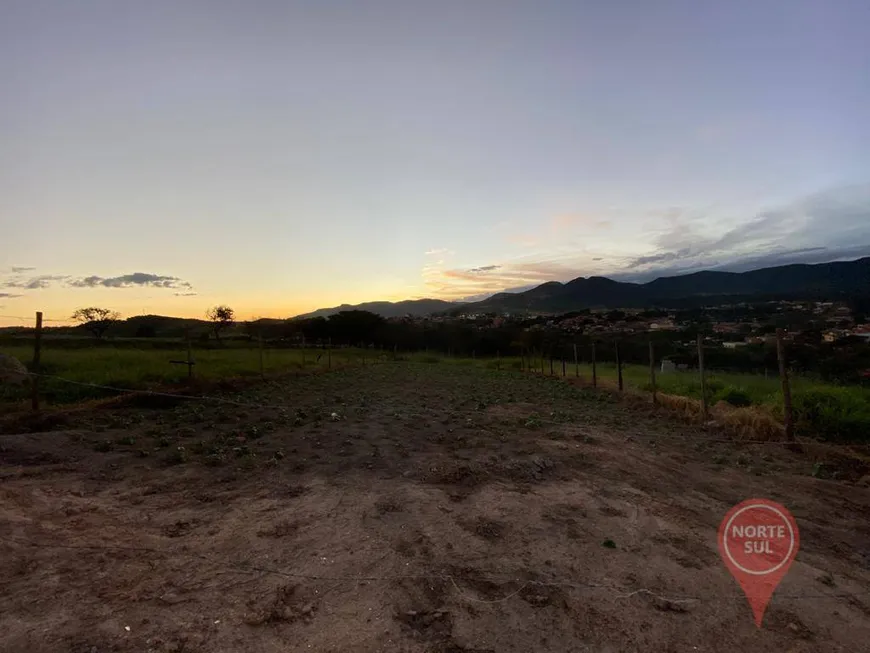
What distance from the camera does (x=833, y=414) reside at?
952cm

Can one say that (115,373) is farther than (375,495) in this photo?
Yes

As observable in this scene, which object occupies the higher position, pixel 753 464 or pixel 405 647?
pixel 405 647

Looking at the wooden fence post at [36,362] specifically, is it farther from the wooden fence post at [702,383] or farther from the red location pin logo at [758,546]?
the wooden fence post at [702,383]

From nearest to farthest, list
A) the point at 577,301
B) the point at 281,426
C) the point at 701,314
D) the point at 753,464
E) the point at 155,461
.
Answer: the point at 155,461 → the point at 753,464 → the point at 281,426 → the point at 701,314 → the point at 577,301

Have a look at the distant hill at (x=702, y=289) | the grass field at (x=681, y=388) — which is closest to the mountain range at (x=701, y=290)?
the distant hill at (x=702, y=289)

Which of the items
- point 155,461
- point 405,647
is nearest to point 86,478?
point 155,461

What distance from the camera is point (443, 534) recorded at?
4516mm

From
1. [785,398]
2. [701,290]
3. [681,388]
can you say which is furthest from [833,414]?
[701,290]

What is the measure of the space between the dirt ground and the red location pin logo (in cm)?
11

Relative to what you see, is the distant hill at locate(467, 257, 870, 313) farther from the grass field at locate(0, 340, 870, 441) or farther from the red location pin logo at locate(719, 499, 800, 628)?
the red location pin logo at locate(719, 499, 800, 628)

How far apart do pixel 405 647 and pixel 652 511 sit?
3.57 meters

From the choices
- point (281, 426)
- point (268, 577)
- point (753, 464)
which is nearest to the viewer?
point (268, 577)

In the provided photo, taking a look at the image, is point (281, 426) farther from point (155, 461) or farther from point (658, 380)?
point (658, 380)

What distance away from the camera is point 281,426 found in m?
9.35
